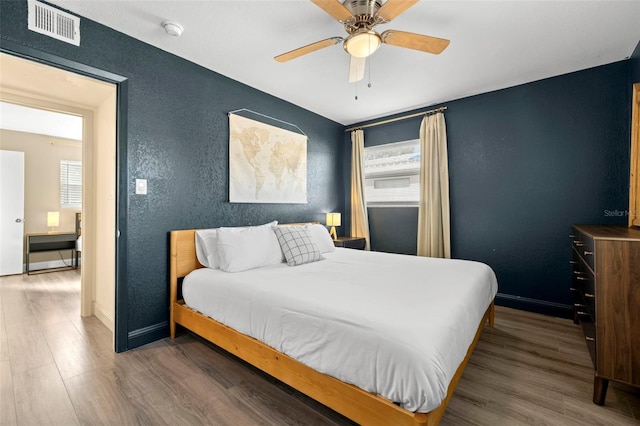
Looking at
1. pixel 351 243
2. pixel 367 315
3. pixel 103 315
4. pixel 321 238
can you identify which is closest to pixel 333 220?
pixel 351 243

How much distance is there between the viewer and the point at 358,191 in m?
4.43

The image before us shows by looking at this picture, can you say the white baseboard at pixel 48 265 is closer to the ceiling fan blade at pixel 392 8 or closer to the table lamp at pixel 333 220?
the table lamp at pixel 333 220

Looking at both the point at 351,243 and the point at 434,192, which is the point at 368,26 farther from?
the point at 351,243

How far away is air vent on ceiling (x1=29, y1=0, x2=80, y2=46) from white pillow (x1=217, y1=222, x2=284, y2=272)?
177cm

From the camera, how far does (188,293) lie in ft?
7.49

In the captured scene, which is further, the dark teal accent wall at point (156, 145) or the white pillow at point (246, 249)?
the white pillow at point (246, 249)

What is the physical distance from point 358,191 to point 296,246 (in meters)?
2.09

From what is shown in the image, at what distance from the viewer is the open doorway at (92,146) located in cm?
225

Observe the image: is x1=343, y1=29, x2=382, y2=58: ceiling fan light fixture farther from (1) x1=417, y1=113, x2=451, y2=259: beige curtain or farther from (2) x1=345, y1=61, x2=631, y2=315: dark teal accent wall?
(2) x1=345, y1=61, x2=631, y2=315: dark teal accent wall

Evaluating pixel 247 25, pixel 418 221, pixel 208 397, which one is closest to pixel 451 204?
pixel 418 221

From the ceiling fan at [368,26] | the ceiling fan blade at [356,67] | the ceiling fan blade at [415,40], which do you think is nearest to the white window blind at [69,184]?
the ceiling fan at [368,26]

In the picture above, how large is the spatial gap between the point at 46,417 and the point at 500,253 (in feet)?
13.7

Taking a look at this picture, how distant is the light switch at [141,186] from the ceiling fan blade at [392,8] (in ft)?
7.21

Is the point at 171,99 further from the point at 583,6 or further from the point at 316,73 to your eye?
the point at 583,6
